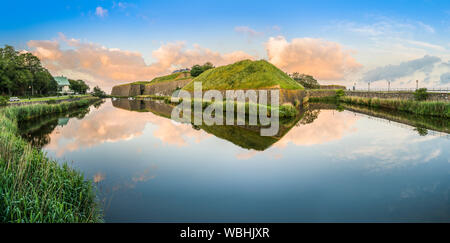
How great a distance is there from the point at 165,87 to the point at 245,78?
47.6 m

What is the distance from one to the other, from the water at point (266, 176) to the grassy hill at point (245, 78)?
29873 mm

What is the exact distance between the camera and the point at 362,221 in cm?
464

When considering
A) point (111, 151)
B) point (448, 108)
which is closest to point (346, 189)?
point (111, 151)

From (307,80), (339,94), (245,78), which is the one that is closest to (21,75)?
(245,78)

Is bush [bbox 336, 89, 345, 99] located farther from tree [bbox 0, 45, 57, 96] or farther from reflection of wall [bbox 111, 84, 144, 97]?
reflection of wall [bbox 111, 84, 144, 97]

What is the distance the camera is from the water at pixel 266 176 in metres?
5.03

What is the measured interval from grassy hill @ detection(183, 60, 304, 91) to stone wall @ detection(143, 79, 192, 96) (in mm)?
19087

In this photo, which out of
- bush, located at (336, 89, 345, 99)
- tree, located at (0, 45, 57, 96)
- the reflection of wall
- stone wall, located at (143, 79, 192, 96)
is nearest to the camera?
tree, located at (0, 45, 57, 96)

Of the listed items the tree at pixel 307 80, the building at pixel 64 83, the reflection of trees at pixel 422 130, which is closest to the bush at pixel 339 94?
the tree at pixel 307 80

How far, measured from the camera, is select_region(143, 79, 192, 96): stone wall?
3054 inches

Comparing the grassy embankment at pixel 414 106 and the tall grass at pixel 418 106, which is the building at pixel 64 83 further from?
the tall grass at pixel 418 106

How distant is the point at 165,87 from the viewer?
3450 inches

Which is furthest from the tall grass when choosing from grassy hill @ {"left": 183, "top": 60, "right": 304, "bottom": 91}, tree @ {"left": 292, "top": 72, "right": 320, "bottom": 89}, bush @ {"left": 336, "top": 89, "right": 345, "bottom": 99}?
tree @ {"left": 292, "top": 72, "right": 320, "bottom": 89}
